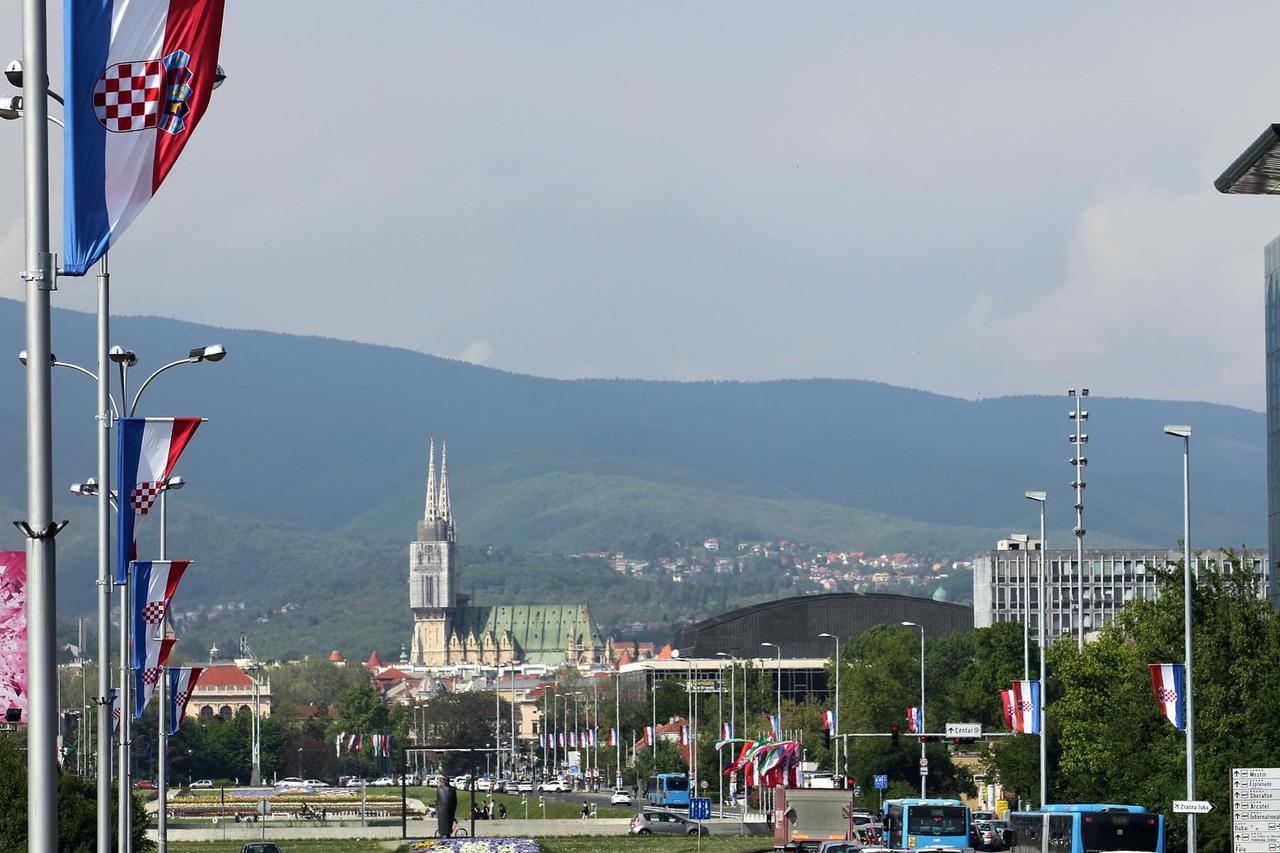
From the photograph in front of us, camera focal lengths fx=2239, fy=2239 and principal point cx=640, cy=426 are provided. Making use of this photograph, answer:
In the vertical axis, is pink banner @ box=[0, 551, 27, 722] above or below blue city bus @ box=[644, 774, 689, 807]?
above

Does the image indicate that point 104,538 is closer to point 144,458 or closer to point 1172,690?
point 144,458

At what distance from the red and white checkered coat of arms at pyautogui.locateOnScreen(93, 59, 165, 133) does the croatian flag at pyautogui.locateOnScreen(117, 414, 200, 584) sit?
693 inches

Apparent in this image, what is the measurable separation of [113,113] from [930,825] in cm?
6133

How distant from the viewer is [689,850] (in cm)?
8019

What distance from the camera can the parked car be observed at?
108 metres

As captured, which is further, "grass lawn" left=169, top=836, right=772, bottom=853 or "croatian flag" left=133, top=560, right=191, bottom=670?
"grass lawn" left=169, top=836, right=772, bottom=853

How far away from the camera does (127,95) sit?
15992mm

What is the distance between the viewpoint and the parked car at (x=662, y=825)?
354 feet

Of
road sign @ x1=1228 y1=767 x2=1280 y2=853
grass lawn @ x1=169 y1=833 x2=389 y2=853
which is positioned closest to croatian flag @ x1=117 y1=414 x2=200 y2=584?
road sign @ x1=1228 y1=767 x2=1280 y2=853

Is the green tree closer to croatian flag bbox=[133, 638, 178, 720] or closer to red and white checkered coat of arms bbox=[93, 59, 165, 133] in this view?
croatian flag bbox=[133, 638, 178, 720]

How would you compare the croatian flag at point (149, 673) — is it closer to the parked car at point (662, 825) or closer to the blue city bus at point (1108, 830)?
the blue city bus at point (1108, 830)

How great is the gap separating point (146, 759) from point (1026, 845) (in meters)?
146

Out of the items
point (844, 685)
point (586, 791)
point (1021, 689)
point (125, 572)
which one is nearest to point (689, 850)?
point (1021, 689)

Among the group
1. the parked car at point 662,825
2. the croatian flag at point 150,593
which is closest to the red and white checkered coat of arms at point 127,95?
the croatian flag at point 150,593
